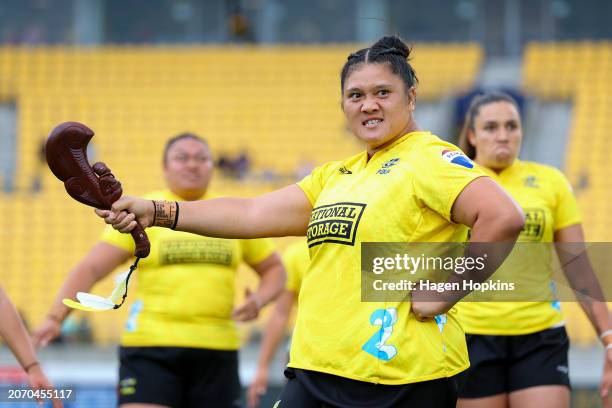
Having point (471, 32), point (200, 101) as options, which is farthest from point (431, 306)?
point (471, 32)

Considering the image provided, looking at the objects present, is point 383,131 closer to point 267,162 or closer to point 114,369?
point 114,369

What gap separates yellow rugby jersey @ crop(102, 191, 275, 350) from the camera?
6.47 m

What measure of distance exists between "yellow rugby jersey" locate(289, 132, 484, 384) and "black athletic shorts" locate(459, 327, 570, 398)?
161cm

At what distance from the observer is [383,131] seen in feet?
13.8

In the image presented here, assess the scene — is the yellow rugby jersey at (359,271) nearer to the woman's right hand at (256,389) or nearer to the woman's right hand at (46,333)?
the woman's right hand at (46,333)

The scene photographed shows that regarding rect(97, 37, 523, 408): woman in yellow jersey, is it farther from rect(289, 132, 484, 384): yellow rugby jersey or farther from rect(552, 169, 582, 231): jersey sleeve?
rect(552, 169, 582, 231): jersey sleeve

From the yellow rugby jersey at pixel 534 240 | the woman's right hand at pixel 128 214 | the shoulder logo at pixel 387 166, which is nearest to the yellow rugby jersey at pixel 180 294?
the yellow rugby jersey at pixel 534 240

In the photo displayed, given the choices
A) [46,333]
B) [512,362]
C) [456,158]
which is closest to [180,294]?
[46,333]

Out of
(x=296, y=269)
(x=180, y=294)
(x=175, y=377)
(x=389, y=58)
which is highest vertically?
(x=389, y=58)

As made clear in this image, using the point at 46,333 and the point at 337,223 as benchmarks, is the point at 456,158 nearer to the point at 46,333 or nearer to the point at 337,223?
the point at 337,223

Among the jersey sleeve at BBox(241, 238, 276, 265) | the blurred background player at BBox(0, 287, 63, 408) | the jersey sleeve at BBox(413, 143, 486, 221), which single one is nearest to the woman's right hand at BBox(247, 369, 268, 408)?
the jersey sleeve at BBox(241, 238, 276, 265)

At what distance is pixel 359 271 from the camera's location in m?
4.07

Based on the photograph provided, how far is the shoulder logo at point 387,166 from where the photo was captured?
4156mm

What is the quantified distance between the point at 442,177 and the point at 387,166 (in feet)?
0.89
